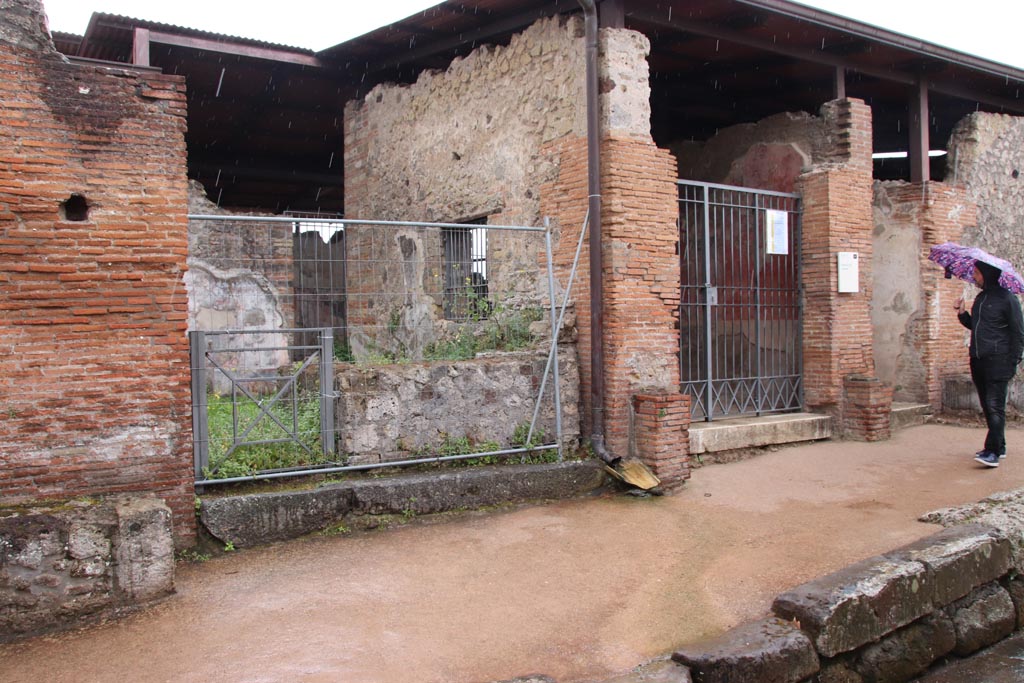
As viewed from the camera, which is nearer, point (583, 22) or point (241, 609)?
point (241, 609)

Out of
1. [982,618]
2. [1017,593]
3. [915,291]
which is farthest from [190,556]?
[915,291]

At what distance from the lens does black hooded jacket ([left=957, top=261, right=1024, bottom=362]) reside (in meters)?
7.00

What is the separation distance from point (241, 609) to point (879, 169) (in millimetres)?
13700

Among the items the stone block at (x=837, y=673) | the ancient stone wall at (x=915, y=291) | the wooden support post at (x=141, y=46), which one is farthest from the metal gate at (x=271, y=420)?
the ancient stone wall at (x=915, y=291)

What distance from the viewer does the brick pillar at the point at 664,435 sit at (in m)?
6.46

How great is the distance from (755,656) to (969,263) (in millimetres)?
5166

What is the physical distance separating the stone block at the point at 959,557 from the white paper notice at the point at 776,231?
402 centimetres

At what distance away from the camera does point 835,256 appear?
28.5 feet

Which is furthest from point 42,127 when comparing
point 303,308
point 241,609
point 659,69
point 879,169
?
point 879,169

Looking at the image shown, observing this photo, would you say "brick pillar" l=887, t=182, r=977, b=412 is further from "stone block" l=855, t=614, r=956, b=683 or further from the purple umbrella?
"stone block" l=855, t=614, r=956, b=683

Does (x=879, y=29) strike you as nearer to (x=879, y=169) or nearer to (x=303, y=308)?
(x=879, y=169)

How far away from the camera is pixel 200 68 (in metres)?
9.45

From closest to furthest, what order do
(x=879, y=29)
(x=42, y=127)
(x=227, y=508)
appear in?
(x=42, y=127) < (x=227, y=508) < (x=879, y=29)

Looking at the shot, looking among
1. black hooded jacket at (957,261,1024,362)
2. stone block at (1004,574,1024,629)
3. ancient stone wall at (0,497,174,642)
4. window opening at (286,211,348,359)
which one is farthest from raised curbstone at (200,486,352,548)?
black hooded jacket at (957,261,1024,362)
